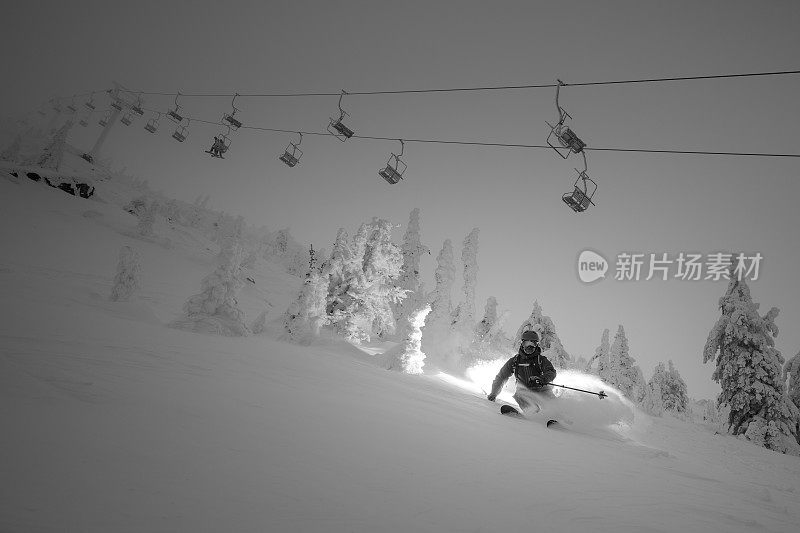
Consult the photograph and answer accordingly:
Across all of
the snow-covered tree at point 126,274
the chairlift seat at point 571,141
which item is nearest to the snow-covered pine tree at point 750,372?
the chairlift seat at point 571,141

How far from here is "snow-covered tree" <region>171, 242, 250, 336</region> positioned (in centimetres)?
1326

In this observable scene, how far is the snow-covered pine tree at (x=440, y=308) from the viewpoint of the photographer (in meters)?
31.4

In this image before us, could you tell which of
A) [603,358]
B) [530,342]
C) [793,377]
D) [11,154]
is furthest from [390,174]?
[11,154]

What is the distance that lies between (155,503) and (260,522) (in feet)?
1.90

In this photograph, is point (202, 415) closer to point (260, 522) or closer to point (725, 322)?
point (260, 522)

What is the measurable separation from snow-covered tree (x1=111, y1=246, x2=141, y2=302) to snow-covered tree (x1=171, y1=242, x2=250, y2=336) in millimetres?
5380

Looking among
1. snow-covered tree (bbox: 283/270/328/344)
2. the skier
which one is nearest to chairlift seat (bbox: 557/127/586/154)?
the skier

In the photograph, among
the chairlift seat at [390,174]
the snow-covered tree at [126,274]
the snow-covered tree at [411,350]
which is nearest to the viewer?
the chairlift seat at [390,174]

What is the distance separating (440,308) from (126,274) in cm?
2351

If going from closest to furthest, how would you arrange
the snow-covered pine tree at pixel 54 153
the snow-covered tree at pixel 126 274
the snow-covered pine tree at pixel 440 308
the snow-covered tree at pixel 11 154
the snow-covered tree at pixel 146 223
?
1. the snow-covered tree at pixel 126 274
2. the snow-covered pine tree at pixel 440 308
3. the snow-covered tree at pixel 146 223
4. the snow-covered tree at pixel 11 154
5. the snow-covered pine tree at pixel 54 153

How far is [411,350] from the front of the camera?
19.9 m

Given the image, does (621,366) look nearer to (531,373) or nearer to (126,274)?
(531,373)

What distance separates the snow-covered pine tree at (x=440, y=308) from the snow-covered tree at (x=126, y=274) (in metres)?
21.5

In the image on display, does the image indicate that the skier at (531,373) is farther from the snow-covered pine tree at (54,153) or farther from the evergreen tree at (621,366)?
the snow-covered pine tree at (54,153)
